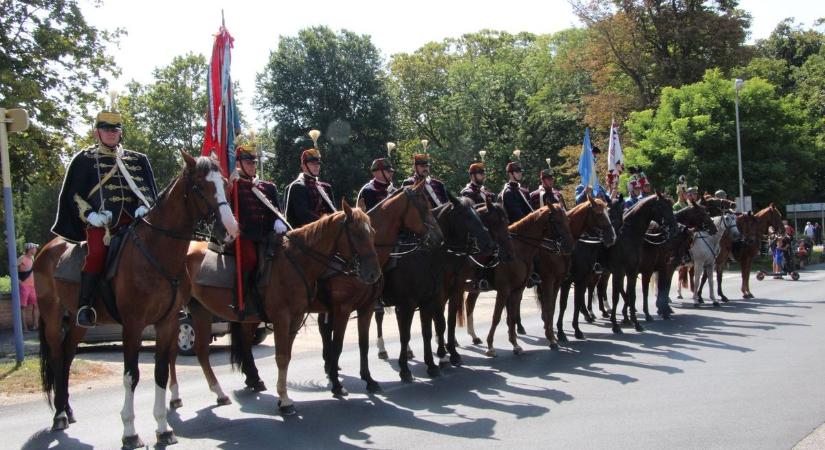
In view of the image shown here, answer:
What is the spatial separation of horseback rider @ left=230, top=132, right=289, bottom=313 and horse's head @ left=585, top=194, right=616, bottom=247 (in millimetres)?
6398

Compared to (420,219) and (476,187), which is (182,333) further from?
(420,219)

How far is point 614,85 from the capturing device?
48.4 metres

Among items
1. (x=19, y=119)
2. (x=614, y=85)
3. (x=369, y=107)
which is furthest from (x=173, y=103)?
(x=19, y=119)

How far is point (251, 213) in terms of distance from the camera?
967 centimetres

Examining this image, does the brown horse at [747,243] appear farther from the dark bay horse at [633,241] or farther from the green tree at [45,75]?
the green tree at [45,75]

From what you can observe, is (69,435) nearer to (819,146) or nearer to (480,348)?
(480,348)

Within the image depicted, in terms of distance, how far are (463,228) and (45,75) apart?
54.7 feet

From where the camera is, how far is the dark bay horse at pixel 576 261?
1350 centimetres

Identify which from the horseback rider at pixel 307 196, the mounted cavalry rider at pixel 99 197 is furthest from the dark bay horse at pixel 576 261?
the mounted cavalry rider at pixel 99 197

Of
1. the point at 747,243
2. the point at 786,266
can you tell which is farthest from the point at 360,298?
the point at 786,266

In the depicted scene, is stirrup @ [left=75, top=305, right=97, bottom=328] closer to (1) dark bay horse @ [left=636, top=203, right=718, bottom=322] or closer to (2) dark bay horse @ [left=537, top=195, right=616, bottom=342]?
(2) dark bay horse @ [left=537, top=195, right=616, bottom=342]

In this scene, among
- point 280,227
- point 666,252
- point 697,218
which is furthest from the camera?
point 697,218

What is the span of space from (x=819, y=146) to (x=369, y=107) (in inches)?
998

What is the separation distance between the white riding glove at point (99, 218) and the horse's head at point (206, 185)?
89cm
